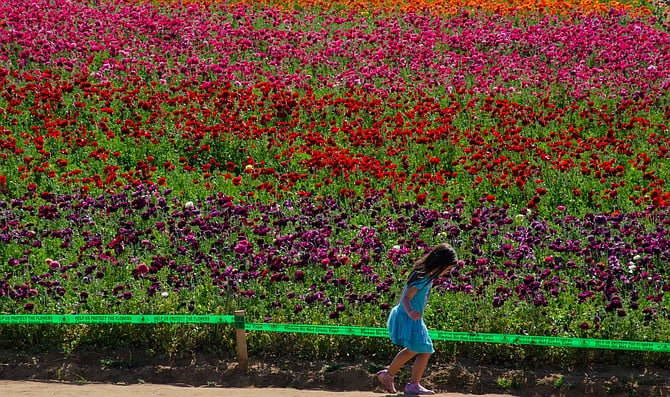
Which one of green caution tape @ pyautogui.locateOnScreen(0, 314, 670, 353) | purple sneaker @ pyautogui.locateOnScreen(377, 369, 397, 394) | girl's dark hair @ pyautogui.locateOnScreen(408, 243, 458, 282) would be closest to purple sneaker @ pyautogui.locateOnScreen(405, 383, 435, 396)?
purple sneaker @ pyautogui.locateOnScreen(377, 369, 397, 394)

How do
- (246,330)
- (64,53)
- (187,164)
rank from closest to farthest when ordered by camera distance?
(246,330) < (187,164) < (64,53)

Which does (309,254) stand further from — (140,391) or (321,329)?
(140,391)

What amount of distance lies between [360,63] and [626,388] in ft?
29.8

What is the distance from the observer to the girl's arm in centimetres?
754

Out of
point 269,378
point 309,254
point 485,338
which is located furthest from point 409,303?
point 309,254

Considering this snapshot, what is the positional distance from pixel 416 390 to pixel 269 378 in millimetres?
1386

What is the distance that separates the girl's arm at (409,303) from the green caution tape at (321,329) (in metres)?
0.92

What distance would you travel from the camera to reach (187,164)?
12.8 meters

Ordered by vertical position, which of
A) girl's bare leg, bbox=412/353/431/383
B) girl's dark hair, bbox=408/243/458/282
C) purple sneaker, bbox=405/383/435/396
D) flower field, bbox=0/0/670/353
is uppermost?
girl's dark hair, bbox=408/243/458/282

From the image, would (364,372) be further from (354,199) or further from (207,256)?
(354,199)

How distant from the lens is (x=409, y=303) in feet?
25.0

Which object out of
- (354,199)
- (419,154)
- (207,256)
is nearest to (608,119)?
(419,154)

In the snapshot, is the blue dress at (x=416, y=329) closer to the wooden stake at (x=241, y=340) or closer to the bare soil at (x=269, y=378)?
the bare soil at (x=269, y=378)

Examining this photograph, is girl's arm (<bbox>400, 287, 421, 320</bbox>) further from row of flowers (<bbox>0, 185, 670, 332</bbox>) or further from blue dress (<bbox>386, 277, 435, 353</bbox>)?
row of flowers (<bbox>0, 185, 670, 332</bbox>)
